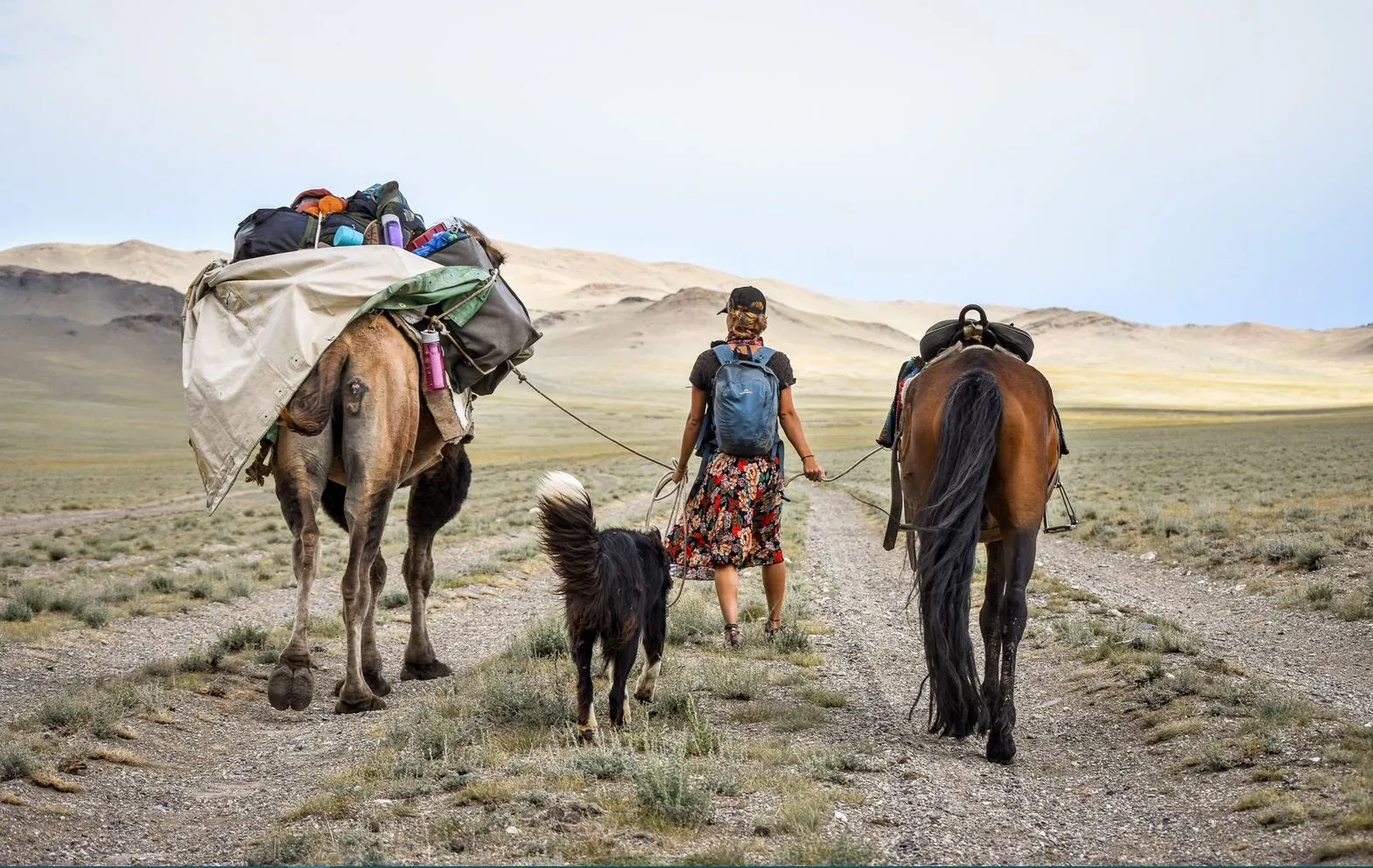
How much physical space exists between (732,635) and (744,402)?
1.89 meters

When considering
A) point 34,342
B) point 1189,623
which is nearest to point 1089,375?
point 34,342

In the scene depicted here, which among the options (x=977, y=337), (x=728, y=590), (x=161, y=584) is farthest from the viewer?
(x=161, y=584)

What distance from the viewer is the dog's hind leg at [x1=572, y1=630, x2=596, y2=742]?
238 inches

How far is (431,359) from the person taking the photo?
8.15 metres

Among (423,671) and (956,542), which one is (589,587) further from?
(423,671)

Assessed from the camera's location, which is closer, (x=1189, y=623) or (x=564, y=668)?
(x=564, y=668)

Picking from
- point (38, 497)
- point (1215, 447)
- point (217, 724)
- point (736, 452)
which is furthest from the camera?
point (1215, 447)

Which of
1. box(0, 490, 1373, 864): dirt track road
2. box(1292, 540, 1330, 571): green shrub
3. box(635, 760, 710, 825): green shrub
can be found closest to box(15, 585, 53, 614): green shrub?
box(0, 490, 1373, 864): dirt track road

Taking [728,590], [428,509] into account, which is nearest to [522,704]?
[728,590]

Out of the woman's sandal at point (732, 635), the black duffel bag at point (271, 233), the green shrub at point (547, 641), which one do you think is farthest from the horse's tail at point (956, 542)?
the black duffel bag at point (271, 233)

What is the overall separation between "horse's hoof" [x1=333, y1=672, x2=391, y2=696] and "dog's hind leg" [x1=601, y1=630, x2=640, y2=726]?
2.47 meters

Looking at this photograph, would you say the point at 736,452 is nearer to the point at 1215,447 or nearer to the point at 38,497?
the point at 38,497

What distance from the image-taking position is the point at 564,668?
811 centimetres

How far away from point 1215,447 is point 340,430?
150 feet
